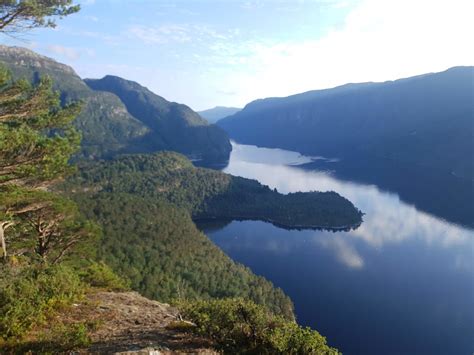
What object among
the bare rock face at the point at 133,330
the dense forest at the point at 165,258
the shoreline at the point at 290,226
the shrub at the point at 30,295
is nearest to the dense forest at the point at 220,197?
the shoreline at the point at 290,226

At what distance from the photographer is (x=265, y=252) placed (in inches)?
4926

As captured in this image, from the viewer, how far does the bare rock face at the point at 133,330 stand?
1115 cm

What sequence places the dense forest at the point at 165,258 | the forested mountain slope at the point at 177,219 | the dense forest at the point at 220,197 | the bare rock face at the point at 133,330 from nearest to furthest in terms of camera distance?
the bare rock face at the point at 133,330
the dense forest at the point at 165,258
the forested mountain slope at the point at 177,219
the dense forest at the point at 220,197

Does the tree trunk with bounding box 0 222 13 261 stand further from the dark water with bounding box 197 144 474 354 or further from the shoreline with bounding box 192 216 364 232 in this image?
the shoreline with bounding box 192 216 364 232

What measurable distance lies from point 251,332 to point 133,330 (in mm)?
4832

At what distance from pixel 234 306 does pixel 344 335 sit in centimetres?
7271

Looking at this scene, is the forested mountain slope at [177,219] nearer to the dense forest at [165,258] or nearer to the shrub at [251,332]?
the dense forest at [165,258]

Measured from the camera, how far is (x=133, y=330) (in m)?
13.0

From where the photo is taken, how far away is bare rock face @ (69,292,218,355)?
11.1 m

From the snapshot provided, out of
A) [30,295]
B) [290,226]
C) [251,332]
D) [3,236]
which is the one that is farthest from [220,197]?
[251,332]

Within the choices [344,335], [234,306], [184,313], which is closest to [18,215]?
[184,313]

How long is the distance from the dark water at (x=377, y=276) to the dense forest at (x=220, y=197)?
11.8 metres

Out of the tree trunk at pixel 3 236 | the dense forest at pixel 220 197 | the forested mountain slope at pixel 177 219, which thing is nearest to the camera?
the tree trunk at pixel 3 236

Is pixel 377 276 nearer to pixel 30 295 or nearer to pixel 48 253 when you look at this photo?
pixel 48 253
